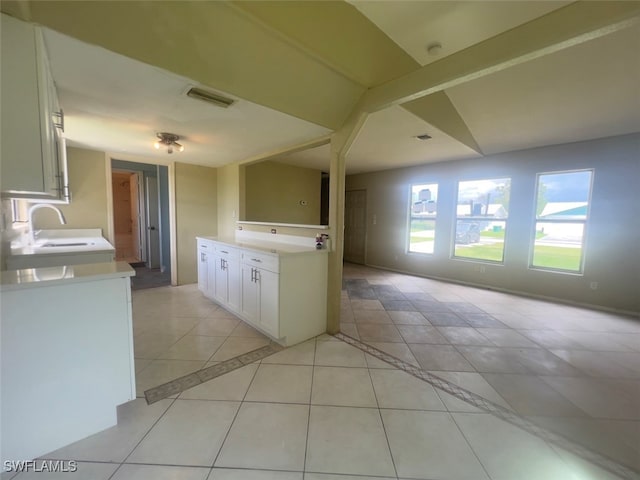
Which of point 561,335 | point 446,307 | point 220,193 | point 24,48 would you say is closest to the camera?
point 24,48

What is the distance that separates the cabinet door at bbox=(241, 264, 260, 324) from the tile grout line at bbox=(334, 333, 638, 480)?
1194 millimetres

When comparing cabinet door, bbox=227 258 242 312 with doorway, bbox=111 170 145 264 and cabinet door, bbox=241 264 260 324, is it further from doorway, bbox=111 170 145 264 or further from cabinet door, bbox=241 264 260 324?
doorway, bbox=111 170 145 264

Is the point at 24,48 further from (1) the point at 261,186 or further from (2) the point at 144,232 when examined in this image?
(2) the point at 144,232

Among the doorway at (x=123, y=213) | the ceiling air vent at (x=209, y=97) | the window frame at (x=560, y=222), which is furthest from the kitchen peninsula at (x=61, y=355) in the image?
the doorway at (x=123, y=213)

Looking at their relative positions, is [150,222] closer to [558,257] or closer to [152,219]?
[152,219]

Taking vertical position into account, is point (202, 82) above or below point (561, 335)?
above

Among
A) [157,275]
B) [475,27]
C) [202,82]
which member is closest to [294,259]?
[202,82]

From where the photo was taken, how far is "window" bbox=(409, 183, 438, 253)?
5422mm

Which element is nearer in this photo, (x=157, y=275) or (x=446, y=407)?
(x=446, y=407)

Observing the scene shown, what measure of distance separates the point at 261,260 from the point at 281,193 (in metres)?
3.17

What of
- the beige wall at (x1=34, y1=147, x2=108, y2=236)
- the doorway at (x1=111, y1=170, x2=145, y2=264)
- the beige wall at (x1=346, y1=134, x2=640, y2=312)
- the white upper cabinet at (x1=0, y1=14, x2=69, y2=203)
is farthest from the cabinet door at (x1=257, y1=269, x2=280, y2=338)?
the doorway at (x1=111, y1=170, x2=145, y2=264)

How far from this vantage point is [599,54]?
76.5 inches

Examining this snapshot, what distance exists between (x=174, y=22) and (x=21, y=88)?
0.89m

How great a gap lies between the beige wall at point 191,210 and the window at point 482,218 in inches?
195
